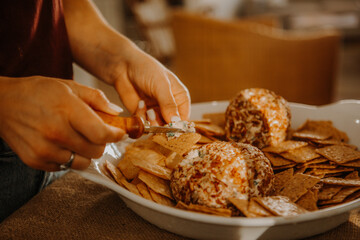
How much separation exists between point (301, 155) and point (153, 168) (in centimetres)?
44

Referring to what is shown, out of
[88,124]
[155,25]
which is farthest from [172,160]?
[155,25]

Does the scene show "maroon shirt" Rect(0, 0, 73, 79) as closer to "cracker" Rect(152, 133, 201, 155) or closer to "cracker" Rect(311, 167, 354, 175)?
"cracker" Rect(152, 133, 201, 155)

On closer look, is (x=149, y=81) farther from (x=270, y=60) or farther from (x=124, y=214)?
(x=270, y=60)

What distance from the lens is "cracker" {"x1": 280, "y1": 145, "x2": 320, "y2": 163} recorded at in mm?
978

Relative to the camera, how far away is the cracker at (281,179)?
0.89 m

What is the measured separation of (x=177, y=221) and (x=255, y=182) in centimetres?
22

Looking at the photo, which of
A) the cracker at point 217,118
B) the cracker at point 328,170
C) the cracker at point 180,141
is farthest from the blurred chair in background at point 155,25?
the cracker at point 328,170

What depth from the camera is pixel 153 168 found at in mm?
929

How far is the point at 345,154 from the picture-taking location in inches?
38.7

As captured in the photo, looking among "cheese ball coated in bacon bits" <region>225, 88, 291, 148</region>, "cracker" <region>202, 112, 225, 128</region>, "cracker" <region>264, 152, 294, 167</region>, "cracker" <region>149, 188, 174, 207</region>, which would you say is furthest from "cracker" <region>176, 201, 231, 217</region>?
"cracker" <region>202, 112, 225, 128</region>

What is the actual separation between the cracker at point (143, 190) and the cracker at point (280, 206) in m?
0.27

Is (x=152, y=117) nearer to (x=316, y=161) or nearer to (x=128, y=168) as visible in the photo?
(x=128, y=168)

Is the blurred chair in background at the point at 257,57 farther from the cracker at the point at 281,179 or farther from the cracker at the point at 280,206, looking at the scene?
the cracker at the point at 280,206

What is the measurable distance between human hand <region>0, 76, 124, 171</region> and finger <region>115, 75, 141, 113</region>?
1.55 ft
